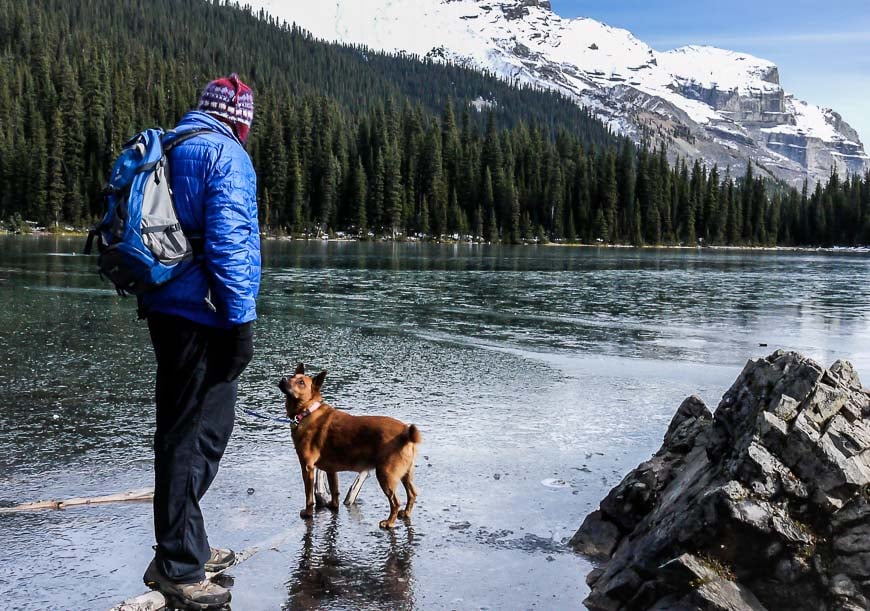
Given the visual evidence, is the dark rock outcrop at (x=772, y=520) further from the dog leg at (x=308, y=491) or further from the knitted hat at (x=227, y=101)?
the knitted hat at (x=227, y=101)

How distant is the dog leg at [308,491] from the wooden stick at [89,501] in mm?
1402

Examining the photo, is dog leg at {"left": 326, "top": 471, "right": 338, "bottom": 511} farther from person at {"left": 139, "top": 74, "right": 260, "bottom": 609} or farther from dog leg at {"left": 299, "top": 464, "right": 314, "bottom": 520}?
person at {"left": 139, "top": 74, "right": 260, "bottom": 609}

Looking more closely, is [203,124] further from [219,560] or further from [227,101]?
[219,560]

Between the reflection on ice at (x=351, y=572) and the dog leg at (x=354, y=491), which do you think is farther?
the dog leg at (x=354, y=491)

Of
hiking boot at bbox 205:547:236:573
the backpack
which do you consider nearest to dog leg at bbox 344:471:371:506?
hiking boot at bbox 205:547:236:573

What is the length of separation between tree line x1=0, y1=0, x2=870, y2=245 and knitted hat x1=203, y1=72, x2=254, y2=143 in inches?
4205

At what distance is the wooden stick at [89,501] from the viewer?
6.73m

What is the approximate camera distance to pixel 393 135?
142375 millimetres

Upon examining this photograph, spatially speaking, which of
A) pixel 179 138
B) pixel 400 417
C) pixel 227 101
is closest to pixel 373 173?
pixel 400 417

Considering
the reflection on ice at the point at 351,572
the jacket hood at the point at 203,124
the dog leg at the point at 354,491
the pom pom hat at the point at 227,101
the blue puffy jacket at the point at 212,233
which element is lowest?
the reflection on ice at the point at 351,572

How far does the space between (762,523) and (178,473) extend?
12.2ft

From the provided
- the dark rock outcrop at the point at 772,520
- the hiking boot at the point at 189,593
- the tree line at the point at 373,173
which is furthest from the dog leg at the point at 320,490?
the tree line at the point at 373,173

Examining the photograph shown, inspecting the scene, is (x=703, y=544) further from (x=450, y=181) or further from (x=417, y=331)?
(x=450, y=181)

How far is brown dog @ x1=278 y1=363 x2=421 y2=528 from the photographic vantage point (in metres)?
6.77
